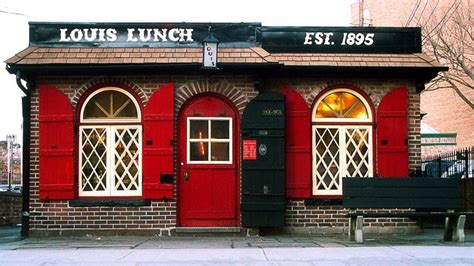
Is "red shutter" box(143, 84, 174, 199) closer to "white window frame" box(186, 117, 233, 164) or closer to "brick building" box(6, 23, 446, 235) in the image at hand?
"brick building" box(6, 23, 446, 235)

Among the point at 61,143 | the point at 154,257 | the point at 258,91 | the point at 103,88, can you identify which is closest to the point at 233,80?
the point at 258,91

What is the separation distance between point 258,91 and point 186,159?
1.91 metres

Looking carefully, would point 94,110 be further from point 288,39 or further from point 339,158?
point 339,158

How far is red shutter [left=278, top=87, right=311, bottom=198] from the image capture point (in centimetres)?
1198

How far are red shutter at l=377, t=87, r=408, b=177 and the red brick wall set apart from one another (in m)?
0.16

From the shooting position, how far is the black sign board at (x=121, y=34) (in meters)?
12.0

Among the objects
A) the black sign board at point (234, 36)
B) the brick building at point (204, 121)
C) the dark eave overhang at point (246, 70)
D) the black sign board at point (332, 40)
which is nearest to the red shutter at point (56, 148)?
the brick building at point (204, 121)

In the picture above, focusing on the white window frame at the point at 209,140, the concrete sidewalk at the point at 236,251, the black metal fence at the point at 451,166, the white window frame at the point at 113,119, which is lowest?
the concrete sidewalk at the point at 236,251

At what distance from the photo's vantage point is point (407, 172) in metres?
12.1

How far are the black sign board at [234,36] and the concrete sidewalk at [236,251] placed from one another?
3720 millimetres

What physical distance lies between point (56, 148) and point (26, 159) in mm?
638

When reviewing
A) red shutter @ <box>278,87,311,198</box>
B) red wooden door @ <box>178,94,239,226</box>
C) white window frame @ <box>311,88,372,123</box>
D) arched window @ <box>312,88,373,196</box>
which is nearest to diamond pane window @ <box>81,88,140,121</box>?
red wooden door @ <box>178,94,239,226</box>

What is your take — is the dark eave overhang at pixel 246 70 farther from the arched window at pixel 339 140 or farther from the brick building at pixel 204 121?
the arched window at pixel 339 140

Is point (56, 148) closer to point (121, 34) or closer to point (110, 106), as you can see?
point (110, 106)
